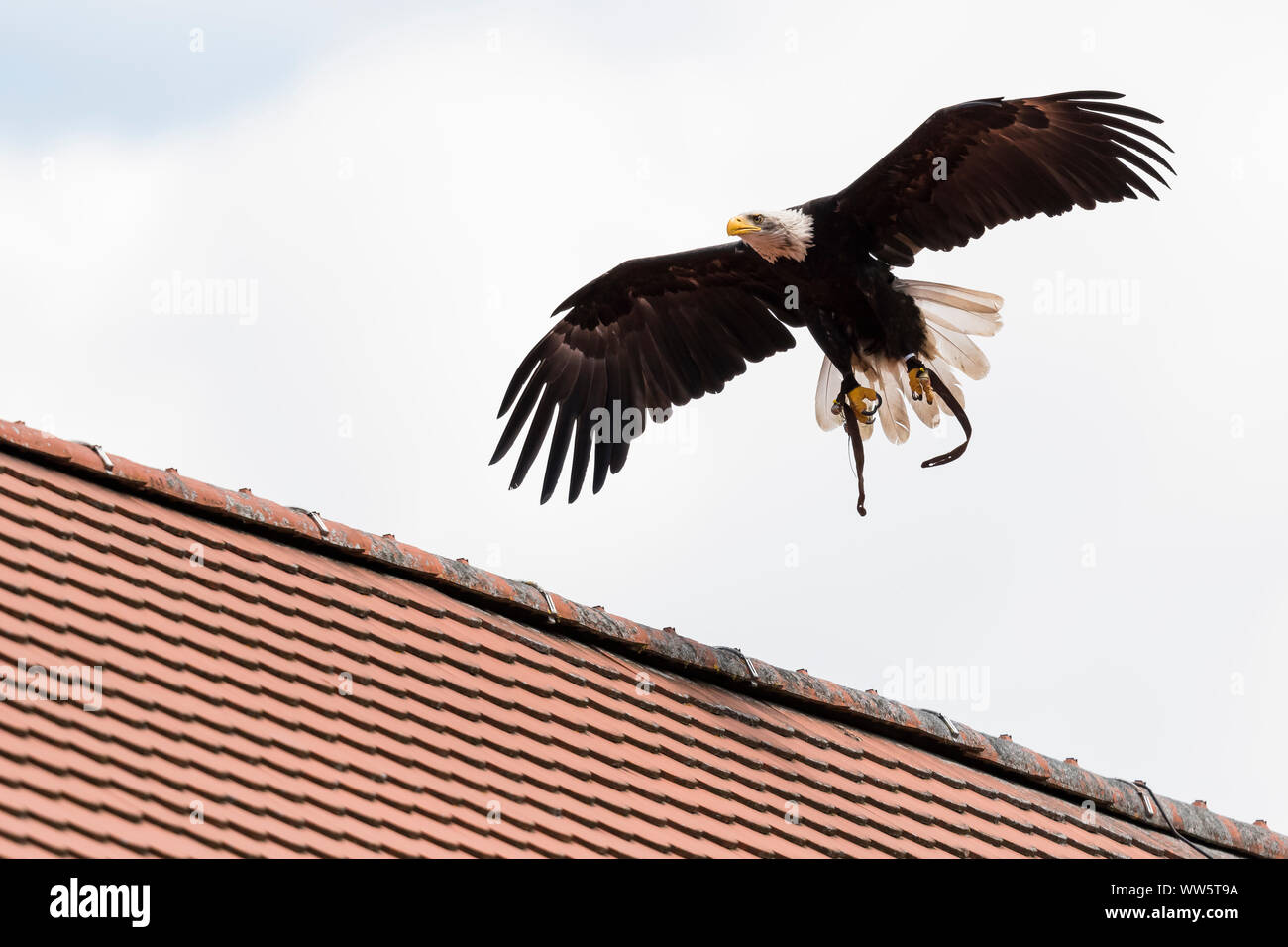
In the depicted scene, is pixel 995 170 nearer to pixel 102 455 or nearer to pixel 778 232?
pixel 778 232

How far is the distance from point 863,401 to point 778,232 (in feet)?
3.27

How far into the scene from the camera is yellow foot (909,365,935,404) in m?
9.31

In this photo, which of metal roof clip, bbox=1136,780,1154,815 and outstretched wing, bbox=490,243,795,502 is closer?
metal roof clip, bbox=1136,780,1154,815

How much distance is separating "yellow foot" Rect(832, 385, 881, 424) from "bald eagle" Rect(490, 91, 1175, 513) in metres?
0.01

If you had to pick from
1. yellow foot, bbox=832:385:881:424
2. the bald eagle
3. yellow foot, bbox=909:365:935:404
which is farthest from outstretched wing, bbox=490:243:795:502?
yellow foot, bbox=909:365:935:404

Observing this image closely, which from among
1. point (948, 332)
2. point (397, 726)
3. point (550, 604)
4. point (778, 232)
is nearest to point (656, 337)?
point (778, 232)

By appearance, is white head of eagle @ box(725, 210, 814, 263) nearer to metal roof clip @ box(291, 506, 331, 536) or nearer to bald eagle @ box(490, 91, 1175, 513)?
bald eagle @ box(490, 91, 1175, 513)

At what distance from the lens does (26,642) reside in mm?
5277

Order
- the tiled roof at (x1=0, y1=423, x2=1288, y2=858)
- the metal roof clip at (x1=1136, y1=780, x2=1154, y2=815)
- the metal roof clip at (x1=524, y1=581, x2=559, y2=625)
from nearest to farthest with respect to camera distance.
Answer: the tiled roof at (x1=0, y1=423, x2=1288, y2=858) → the metal roof clip at (x1=524, y1=581, x2=559, y2=625) → the metal roof clip at (x1=1136, y1=780, x2=1154, y2=815)

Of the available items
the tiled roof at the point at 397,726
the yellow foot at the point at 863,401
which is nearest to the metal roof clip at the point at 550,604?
the tiled roof at the point at 397,726

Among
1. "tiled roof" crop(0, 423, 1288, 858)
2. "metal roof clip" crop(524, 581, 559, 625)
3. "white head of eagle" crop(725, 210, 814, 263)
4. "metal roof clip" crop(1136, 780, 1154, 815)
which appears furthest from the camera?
"white head of eagle" crop(725, 210, 814, 263)
